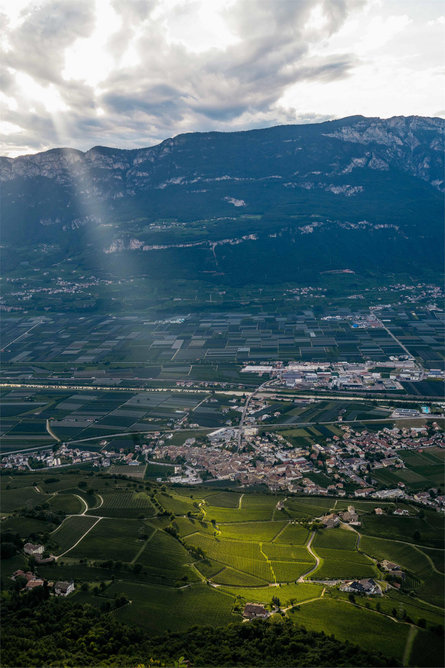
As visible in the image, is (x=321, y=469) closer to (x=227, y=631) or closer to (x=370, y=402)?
(x=370, y=402)

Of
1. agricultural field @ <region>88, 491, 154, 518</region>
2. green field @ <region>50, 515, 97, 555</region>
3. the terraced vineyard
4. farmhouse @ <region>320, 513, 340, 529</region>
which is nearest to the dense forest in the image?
the terraced vineyard

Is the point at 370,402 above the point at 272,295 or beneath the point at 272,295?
beneath

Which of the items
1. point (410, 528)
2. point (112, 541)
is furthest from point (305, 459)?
point (112, 541)

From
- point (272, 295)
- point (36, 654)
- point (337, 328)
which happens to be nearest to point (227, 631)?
point (36, 654)

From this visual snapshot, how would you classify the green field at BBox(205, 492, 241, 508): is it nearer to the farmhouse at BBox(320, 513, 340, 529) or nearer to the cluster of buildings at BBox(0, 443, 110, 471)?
the farmhouse at BBox(320, 513, 340, 529)

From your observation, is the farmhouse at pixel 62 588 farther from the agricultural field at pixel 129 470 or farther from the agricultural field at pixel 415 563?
the agricultural field at pixel 415 563

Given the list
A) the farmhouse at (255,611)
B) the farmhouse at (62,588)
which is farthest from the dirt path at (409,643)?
the farmhouse at (62,588)
